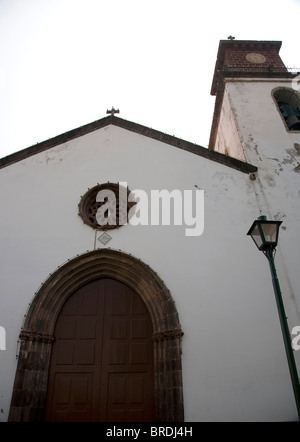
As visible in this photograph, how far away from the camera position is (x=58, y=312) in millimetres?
6820

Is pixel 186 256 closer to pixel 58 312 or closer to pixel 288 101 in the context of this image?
pixel 58 312

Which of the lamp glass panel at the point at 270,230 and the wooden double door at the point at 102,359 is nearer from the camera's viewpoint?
the lamp glass panel at the point at 270,230

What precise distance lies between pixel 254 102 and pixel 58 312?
8634mm

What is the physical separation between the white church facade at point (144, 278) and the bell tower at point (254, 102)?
127 mm

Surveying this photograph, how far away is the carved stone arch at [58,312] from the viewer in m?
5.70

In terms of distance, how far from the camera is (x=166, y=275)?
6750 mm

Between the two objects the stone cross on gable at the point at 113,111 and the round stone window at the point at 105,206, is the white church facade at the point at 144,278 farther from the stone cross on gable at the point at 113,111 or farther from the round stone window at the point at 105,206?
the stone cross on gable at the point at 113,111

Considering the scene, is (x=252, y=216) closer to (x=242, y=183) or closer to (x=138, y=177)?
(x=242, y=183)

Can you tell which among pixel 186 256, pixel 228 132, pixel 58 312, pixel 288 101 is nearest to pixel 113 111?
pixel 228 132

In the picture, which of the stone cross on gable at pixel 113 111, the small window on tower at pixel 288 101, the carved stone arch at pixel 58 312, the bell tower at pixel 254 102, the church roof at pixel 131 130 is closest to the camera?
the carved stone arch at pixel 58 312

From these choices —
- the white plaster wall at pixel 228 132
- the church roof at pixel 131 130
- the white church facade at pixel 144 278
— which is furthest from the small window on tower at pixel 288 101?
the church roof at pixel 131 130

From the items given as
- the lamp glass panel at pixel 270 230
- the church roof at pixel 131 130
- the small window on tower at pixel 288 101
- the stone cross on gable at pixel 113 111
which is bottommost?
the lamp glass panel at pixel 270 230

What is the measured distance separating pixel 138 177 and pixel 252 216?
293 centimetres

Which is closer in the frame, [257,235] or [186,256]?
[257,235]
